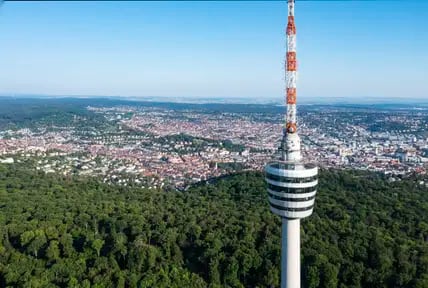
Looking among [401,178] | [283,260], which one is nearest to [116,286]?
[283,260]

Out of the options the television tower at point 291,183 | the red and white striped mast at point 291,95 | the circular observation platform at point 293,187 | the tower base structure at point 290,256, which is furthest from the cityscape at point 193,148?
the red and white striped mast at point 291,95

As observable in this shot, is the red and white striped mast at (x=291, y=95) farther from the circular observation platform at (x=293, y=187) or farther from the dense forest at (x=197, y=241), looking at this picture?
the dense forest at (x=197, y=241)

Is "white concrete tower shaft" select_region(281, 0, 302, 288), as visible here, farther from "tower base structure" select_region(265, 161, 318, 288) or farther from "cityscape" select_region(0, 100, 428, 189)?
"cityscape" select_region(0, 100, 428, 189)

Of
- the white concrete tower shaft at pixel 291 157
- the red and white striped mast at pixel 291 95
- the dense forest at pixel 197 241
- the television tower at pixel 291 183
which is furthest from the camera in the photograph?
the dense forest at pixel 197 241

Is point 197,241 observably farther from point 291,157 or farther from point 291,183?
point 291,157

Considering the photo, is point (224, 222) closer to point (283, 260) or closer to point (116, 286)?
point (283, 260)

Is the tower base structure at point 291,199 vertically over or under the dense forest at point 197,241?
over
